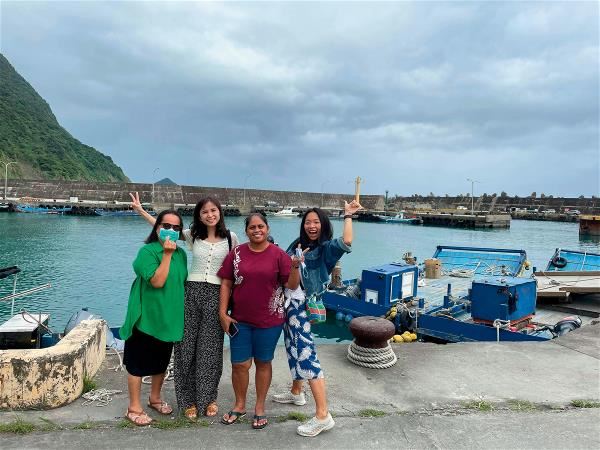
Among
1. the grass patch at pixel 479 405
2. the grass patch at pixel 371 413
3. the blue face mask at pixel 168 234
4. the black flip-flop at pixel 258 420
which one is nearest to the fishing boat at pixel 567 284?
the grass patch at pixel 479 405

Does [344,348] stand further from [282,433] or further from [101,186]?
[101,186]

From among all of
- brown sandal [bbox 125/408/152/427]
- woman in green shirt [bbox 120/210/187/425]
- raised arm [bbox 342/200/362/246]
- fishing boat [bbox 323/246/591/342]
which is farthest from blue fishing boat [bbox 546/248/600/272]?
brown sandal [bbox 125/408/152/427]

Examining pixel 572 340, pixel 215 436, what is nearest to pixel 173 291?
pixel 215 436

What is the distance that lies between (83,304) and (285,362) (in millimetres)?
13081

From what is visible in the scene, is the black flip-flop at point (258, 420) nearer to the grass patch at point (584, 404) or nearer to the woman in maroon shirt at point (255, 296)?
the woman in maroon shirt at point (255, 296)

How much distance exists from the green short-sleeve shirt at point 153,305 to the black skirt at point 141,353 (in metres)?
0.07

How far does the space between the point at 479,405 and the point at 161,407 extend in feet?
8.14

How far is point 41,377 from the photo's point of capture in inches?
128

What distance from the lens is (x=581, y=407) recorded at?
11.6 feet

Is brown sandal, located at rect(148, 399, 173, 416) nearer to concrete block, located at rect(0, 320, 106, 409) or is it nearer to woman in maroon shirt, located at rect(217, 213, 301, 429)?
woman in maroon shirt, located at rect(217, 213, 301, 429)

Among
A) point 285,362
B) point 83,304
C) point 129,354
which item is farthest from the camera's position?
point 83,304

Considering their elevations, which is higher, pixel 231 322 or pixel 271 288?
pixel 271 288

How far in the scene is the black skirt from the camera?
10.3 ft

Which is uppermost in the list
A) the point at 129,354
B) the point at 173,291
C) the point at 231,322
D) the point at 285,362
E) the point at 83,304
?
the point at 173,291
